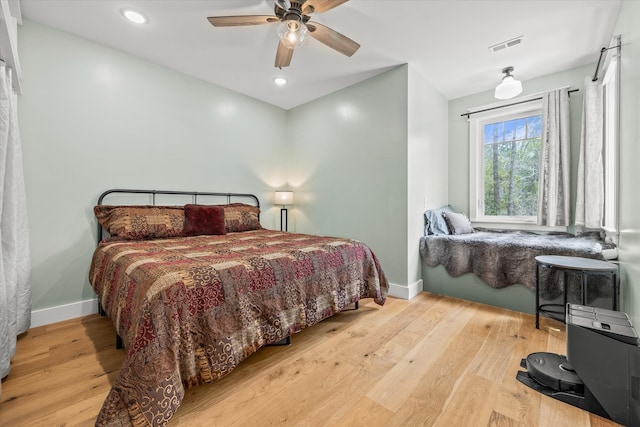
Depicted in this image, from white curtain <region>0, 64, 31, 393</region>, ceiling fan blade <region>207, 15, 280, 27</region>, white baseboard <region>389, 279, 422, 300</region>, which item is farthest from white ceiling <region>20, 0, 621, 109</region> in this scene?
white baseboard <region>389, 279, 422, 300</region>

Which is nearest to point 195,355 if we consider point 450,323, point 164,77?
point 450,323

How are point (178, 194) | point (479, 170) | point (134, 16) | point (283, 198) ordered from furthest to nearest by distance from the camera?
point (283, 198), point (479, 170), point (178, 194), point (134, 16)

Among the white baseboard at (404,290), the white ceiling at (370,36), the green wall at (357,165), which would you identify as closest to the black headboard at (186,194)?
the green wall at (357,165)

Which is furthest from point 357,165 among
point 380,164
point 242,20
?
point 242,20

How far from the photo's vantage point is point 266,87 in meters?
3.62

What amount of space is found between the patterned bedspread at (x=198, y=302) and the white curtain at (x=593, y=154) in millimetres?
2482

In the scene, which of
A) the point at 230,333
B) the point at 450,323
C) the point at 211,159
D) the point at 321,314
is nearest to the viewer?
the point at 230,333

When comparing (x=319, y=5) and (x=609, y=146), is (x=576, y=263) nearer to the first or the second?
(x=609, y=146)

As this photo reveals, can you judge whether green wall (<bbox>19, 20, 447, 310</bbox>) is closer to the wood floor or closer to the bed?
the bed

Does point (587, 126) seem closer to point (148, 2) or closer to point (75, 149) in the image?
point (148, 2)

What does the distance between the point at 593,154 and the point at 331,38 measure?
9.30ft

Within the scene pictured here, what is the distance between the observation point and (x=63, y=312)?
8.04 feet

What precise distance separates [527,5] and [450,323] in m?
2.65

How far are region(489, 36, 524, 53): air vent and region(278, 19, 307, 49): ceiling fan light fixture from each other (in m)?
1.94
